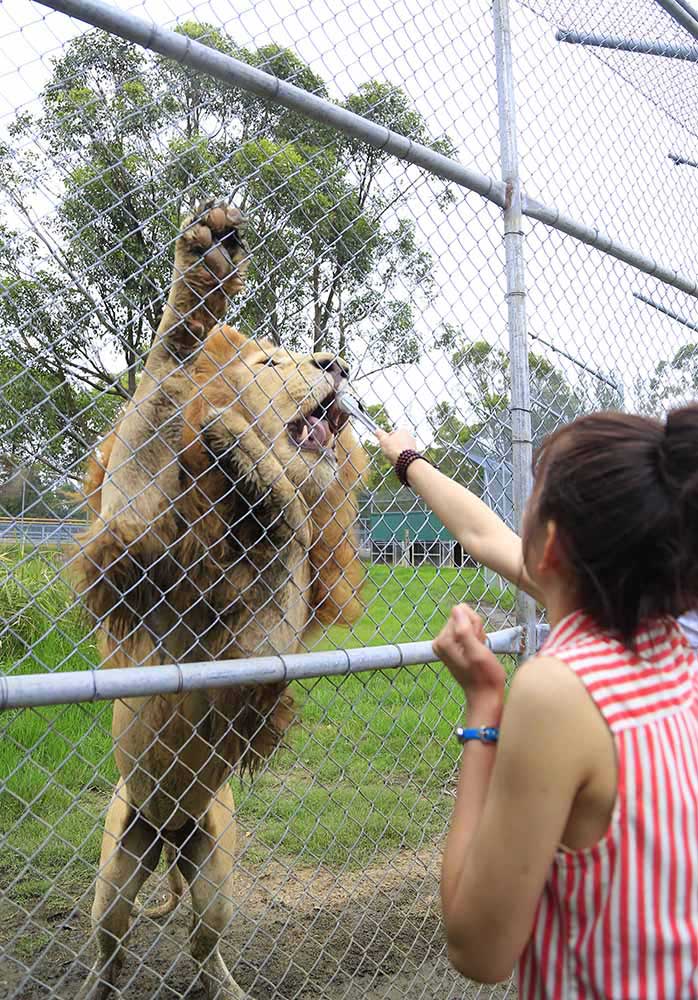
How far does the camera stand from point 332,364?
2846 mm

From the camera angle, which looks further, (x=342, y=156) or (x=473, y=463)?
(x=473, y=463)

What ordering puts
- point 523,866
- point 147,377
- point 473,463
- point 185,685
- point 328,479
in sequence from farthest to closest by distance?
point 473,463, point 328,479, point 147,377, point 185,685, point 523,866

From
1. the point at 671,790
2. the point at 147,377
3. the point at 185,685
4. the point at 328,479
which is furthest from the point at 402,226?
the point at 671,790

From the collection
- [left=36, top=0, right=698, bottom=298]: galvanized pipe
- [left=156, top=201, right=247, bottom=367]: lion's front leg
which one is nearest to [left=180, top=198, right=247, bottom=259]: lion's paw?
[left=156, top=201, right=247, bottom=367]: lion's front leg

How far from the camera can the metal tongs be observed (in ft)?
8.26

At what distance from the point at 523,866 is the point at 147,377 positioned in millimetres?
1748

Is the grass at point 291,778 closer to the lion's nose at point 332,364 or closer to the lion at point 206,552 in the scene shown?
the lion at point 206,552

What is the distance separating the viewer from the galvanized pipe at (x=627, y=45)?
3.37 meters

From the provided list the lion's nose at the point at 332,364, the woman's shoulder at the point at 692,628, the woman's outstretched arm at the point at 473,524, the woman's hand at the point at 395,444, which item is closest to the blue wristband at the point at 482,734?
the woman's outstretched arm at the point at 473,524

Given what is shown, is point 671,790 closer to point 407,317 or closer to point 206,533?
point 206,533

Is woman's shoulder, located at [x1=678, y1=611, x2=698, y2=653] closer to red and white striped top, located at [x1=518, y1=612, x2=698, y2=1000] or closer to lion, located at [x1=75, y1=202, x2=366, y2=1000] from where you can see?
lion, located at [x1=75, y1=202, x2=366, y2=1000]

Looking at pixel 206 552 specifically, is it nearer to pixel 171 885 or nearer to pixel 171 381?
pixel 171 381

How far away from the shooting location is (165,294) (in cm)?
246

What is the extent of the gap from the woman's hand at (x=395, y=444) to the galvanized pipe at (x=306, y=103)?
2.89 ft
